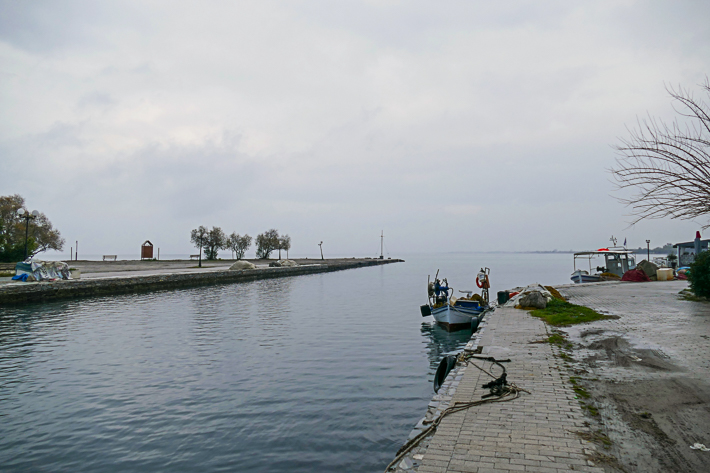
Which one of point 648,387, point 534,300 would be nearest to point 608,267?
point 534,300

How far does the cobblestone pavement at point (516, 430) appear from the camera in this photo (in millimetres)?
4434

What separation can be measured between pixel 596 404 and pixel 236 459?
5.44 m

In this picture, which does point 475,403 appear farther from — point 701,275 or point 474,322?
point 701,275

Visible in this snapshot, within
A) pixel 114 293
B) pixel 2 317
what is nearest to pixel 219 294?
pixel 114 293

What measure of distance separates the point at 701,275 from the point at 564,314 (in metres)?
8.69

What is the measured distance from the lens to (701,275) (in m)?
19.3

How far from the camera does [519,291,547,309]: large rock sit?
1823cm

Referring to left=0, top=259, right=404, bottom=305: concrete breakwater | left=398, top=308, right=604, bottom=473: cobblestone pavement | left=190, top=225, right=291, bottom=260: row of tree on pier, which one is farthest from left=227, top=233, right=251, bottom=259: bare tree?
left=398, top=308, right=604, bottom=473: cobblestone pavement

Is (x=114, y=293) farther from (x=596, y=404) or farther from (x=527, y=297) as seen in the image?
(x=596, y=404)

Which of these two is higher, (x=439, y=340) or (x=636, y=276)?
(x=636, y=276)

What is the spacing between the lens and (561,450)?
4.72m

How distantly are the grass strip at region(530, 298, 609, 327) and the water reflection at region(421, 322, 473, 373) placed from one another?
3.00m

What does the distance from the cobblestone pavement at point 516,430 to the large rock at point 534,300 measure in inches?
402

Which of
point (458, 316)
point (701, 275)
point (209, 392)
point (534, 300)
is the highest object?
point (701, 275)
